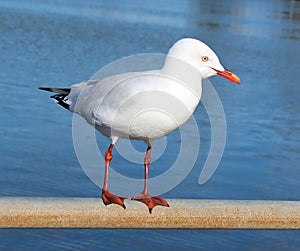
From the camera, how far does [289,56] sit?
2253 cm

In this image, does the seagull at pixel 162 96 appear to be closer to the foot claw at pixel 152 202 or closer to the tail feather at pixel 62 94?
the foot claw at pixel 152 202

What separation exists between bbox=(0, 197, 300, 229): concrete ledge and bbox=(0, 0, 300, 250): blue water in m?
2.38

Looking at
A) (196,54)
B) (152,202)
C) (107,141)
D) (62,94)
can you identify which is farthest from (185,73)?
(107,141)

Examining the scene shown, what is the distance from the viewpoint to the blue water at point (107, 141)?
6.27m

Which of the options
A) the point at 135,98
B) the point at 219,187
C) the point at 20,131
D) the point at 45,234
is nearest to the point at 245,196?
the point at 219,187

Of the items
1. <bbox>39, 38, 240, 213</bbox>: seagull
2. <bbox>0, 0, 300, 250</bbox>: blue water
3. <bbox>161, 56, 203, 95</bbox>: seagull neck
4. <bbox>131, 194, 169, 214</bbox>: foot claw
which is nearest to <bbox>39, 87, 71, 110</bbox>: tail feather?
<bbox>39, 38, 240, 213</bbox>: seagull

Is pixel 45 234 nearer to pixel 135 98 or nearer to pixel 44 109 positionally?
pixel 135 98

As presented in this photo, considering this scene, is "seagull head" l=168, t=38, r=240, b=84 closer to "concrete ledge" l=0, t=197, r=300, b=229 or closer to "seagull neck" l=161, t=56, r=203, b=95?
"seagull neck" l=161, t=56, r=203, b=95

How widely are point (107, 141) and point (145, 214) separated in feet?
17.9

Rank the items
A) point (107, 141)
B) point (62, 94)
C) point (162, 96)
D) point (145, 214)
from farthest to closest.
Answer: point (107, 141) < point (62, 94) < point (162, 96) < point (145, 214)

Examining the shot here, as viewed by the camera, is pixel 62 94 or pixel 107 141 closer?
pixel 62 94

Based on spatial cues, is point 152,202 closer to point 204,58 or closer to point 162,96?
point 162,96

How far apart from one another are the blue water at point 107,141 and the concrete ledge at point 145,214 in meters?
2.38

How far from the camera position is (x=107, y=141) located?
9.11 meters
